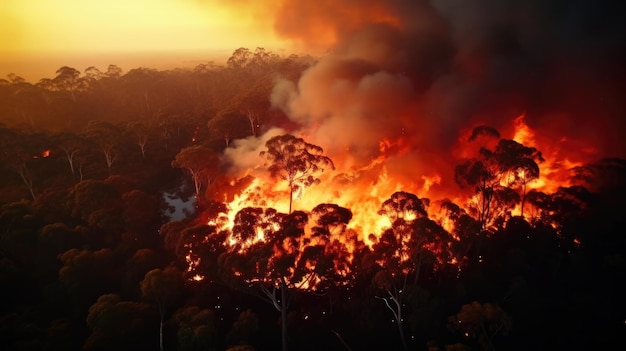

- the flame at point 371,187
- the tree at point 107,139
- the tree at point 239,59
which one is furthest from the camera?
the tree at point 239,59

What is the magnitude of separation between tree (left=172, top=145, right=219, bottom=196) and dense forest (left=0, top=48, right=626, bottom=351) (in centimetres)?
364

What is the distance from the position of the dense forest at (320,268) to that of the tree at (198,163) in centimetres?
364

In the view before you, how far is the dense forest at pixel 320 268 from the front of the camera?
27.6m

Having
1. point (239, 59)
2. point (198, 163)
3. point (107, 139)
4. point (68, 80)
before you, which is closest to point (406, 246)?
point (198, 163)

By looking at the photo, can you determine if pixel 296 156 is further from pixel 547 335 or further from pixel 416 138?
pixel 547 335

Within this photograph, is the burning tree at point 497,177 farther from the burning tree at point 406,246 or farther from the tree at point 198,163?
the tree at point 198,163

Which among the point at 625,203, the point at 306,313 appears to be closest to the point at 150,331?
the point at 306,313

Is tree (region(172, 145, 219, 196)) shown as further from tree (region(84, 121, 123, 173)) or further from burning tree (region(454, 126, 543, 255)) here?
burning tree (region(454, 126, 543, 255))

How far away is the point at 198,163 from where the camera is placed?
48.2m

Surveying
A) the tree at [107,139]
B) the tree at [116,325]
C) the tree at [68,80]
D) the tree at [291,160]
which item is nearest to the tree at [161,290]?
the tree at [116,325]

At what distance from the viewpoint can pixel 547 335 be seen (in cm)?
2959

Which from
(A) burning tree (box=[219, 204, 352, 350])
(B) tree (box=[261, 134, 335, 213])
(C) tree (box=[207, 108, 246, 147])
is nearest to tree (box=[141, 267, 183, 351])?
(A) burning tree (box=[219, 204, 352, 350])

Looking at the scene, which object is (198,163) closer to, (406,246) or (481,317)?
(406,246)

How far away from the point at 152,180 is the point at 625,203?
55.4m
